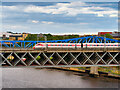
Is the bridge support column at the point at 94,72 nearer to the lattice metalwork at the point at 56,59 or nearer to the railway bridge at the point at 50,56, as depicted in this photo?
the lattice metalwork at the point at 56,59

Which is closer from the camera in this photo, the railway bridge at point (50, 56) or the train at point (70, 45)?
the railway bridge at point (50, 56)

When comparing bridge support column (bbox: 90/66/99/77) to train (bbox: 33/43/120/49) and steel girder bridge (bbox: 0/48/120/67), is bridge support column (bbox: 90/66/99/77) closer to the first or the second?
train (bbox: 33/43/120/49)

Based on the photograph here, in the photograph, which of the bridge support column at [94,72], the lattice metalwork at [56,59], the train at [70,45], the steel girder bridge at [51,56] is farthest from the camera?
the bridge support column at [94,72]

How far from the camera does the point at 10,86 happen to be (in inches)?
1033

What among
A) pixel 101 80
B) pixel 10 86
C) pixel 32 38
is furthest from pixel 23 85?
pixel 32 38

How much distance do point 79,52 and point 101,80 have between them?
10.9 metres

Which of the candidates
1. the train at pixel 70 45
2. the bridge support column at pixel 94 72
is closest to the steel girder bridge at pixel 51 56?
the train at pixel 70 45

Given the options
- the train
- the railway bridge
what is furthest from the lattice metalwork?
the train

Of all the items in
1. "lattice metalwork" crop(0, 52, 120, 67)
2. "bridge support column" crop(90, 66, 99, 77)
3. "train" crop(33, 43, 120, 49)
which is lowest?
"bridge support column" crop(90, 66, 99, 77)

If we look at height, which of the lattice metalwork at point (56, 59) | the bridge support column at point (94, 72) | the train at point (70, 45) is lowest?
the bridge support column at point (94, 72)

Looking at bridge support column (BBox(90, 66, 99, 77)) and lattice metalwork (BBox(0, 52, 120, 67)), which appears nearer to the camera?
lattice metalwork (BBox(0, 52, 120, 67))

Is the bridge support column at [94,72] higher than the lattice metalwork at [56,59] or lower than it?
lower

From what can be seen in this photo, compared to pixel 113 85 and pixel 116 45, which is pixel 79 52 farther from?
pixel 113 85

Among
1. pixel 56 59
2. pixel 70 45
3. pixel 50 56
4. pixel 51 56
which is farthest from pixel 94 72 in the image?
pixel 50 56
